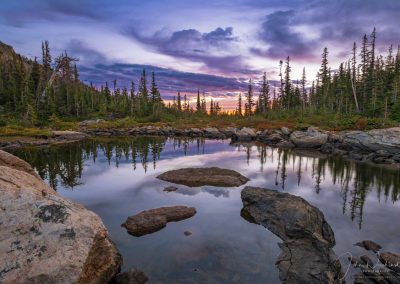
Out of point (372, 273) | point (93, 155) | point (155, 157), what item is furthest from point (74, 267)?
point (93, 155)

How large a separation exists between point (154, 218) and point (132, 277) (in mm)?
4756

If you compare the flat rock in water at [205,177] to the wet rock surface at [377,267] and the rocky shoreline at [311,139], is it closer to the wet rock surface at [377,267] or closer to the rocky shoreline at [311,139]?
the wet rock surface at [377,267]

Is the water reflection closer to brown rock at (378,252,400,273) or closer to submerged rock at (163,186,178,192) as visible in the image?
submerged rock at (163,186,178,192)

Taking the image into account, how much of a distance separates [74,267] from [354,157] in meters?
32.4

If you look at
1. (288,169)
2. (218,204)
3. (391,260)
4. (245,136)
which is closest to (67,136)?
(245,136)

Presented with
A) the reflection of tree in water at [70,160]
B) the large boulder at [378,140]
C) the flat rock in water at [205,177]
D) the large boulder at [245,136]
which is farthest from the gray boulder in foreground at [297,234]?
the large boulder at [245,136]

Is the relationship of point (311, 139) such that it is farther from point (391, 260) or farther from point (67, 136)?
point (67, 136)

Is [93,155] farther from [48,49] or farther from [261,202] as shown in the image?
[48,49]

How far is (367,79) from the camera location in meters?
66.2

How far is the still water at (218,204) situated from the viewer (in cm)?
971

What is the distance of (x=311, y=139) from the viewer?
42.3m

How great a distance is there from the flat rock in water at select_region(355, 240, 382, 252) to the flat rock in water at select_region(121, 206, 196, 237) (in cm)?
725

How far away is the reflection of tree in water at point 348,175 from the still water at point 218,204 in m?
0.07

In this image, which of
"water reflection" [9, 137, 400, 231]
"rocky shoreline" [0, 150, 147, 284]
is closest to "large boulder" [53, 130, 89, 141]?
"water reflection" [9, 137, 400, 231]
